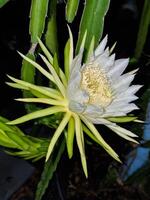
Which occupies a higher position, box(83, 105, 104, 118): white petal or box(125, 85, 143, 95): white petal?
box(125, 85, 143, 95): white petal

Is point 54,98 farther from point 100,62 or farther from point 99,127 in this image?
point 99,127

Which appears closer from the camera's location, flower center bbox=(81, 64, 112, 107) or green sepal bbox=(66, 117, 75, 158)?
green sepal bbox=(66, 117, 75, 158)

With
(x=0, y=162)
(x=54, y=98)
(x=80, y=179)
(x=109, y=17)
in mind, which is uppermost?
(x=109, y=17)

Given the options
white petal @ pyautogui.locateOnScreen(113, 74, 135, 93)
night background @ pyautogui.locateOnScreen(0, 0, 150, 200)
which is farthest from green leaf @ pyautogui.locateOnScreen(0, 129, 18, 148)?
night background @ pyautogui.locateOnScreen(0, 0, 150, 200)

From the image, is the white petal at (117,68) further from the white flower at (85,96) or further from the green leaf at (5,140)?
the green leaf at (5,140)

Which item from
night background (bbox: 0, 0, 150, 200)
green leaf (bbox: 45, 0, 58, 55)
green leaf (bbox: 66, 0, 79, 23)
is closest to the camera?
green leaf (bbox: 66, 0, 79, 23)

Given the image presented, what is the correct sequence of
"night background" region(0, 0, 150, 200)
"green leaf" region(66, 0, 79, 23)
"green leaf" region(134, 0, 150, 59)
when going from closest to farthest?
"green leaf" region(66, 0, 79, 23)
"green leaf" region(134, 0, 150, 59)
"night background" region(0, 0, 150, 200)

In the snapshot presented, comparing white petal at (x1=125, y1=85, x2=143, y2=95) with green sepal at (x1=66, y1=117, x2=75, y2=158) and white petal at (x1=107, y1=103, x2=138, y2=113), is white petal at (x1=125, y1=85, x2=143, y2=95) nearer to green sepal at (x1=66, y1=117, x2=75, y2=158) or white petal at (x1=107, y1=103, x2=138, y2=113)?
white petal at (x1=107, y1=103, x2=138, y2=113)

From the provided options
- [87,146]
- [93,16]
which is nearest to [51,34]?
[93,16]

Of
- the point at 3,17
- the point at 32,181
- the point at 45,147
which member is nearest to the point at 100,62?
the point at 45,147
